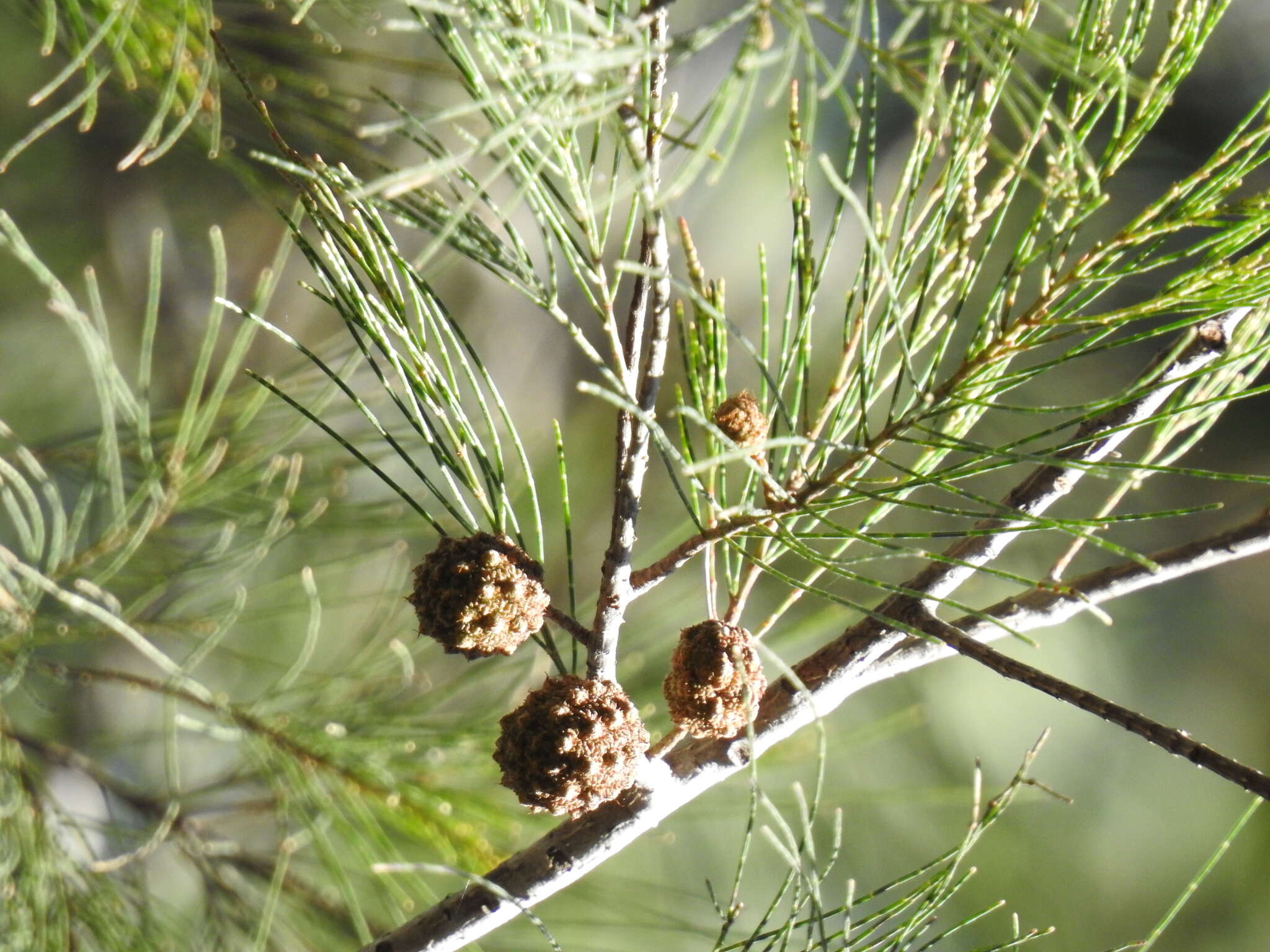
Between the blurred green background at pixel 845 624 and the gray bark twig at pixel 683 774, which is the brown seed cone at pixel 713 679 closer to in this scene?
the gray bark twig at pixel 683 774

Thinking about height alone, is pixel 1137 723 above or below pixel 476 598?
below

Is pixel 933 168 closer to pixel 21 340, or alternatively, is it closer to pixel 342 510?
pixel 342 510

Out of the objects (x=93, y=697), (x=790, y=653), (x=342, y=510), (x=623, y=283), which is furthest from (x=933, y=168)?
(x=93, y=697)

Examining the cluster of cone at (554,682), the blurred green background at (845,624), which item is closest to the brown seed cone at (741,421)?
the cluster of cone at (554,682)

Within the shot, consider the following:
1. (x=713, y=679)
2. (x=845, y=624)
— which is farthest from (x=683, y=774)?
(x=845, y=624)

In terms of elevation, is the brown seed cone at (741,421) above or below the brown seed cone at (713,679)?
above

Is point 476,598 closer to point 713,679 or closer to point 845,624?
point 713,679

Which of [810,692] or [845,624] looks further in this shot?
[845,624]
